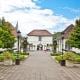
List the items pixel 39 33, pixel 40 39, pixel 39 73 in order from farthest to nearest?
1. pixel 40 39
2. pixel 39 33
3. pixel 39 73

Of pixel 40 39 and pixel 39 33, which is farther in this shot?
pixel 40 39

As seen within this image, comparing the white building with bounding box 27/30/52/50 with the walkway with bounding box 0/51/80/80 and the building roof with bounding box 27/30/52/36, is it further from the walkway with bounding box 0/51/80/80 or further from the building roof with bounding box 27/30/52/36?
the walkway with bounding box 0/51/80/80

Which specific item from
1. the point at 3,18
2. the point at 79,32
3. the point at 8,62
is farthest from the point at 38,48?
the point at 8,62

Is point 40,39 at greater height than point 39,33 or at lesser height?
lesser

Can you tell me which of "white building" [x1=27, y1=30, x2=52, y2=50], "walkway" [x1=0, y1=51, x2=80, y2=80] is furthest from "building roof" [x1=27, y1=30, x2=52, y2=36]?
"walkway" [x1=0, y1=51, x2=80, y2=80]

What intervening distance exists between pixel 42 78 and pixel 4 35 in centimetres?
4062

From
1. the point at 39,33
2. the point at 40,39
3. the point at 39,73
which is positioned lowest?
the point at 39,73

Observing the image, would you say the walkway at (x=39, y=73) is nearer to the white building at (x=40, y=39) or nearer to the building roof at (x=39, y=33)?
the white building at (x=40, y=39)

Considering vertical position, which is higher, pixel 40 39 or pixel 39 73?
A: pixel 40 39

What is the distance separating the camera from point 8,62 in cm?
3244

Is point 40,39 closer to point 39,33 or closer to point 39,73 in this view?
point 39,33

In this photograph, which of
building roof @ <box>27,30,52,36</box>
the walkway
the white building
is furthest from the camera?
building roof @ <box>27,30,52,36</box>

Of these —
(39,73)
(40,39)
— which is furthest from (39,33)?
(39,73)

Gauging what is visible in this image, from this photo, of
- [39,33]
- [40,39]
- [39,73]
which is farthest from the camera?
[40,39]
